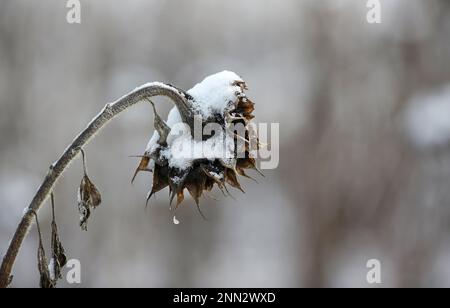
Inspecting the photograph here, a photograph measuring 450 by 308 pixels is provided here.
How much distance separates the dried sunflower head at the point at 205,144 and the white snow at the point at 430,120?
16.6ft

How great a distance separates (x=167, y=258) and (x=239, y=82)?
520 cm

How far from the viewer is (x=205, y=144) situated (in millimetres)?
1675

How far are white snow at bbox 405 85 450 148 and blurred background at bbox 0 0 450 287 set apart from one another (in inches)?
0.6

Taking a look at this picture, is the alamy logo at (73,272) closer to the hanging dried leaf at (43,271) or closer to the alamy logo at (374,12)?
the hanging dried leaf at (43,271)

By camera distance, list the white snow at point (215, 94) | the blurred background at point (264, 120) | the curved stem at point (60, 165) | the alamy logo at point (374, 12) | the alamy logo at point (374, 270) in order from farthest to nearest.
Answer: the alamy logo at point (374, 12) → the blurred background at point (264, 120) → the alamy logo at point (374, 270) → the white snow at point (215, 94) → the curved stem at point (60, 165)

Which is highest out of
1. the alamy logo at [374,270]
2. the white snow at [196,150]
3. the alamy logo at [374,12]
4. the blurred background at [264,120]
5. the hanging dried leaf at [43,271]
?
the alamy logo at [374,12]

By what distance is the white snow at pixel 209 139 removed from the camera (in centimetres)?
166

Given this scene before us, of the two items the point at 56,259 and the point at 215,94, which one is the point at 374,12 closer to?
the point at 215,94

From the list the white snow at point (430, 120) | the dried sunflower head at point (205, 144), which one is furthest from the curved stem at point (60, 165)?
the white snow at point (430, 120)

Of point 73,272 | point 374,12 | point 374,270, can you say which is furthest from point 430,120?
point 73,272

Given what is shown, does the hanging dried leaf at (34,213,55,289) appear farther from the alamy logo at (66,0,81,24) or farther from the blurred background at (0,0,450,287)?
the alamy logo at (66,0,81,24)

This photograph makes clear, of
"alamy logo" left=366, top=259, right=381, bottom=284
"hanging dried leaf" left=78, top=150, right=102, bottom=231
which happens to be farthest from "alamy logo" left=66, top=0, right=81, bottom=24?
"hanging dried leaf" left=78, top=150, right=102, bottom=231
